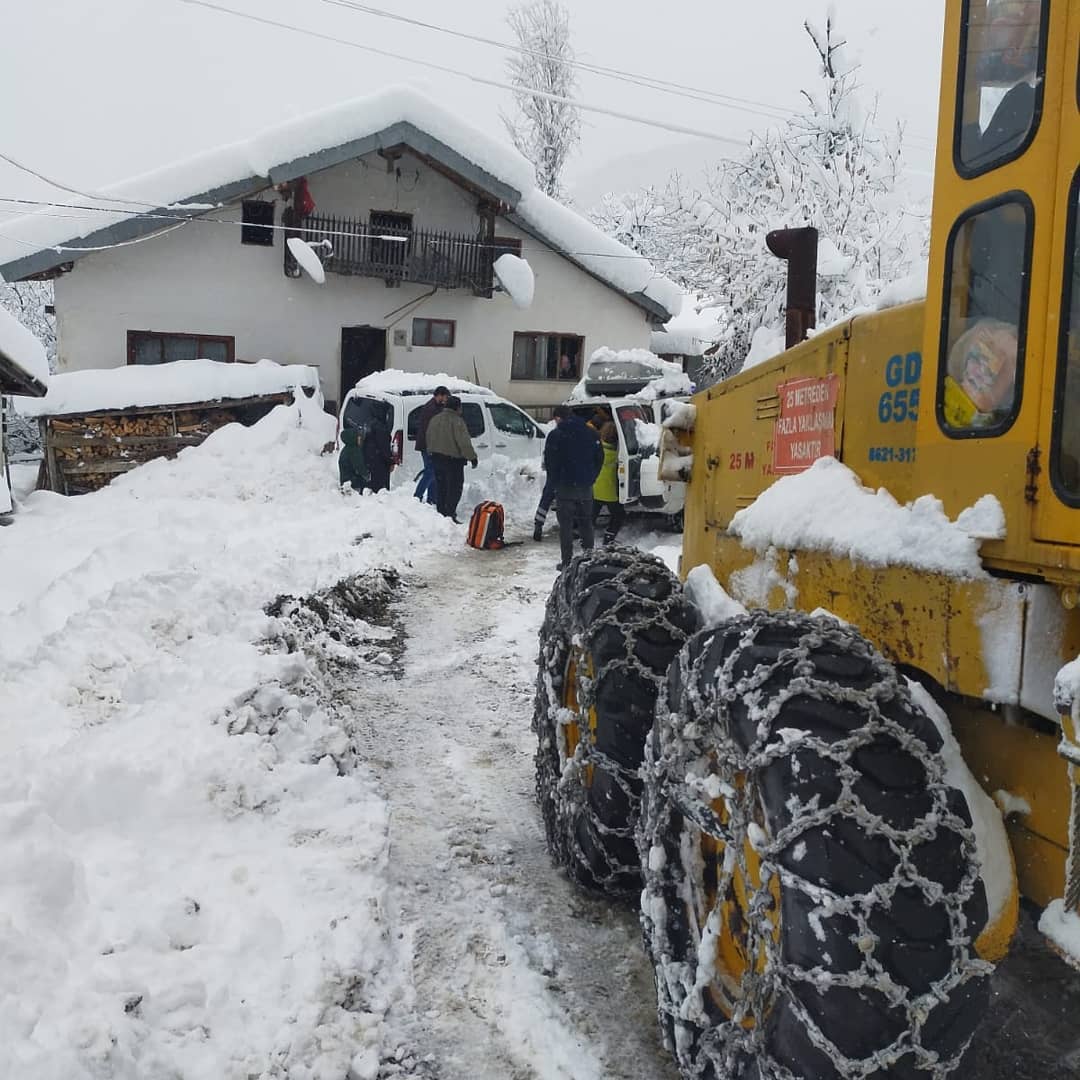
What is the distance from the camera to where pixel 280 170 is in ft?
61.3

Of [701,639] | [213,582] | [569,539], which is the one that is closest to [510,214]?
[569,539]

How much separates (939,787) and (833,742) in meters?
0.22

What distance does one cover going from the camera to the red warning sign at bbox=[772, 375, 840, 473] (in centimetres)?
275

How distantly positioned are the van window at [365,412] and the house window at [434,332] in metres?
8.08

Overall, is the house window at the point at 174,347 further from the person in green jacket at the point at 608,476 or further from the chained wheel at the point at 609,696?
the chained wheel at the point at 609,696

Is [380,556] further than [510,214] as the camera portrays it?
No

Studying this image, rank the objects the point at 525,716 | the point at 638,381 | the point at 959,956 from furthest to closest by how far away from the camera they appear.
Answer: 1. the point at 638,381
2. the point at 525,716
3. the point at 959,956

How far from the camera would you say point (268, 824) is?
12.1 ft

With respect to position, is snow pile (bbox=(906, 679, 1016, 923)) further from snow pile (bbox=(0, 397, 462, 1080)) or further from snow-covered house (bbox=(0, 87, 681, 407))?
snow-covered house (bbox=(0, 87, 681, 407))

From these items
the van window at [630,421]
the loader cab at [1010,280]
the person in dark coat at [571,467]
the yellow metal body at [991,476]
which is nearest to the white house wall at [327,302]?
the van window at [630,421]

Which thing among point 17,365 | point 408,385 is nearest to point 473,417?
point 408,385

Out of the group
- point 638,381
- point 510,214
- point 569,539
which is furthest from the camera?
point 510,214

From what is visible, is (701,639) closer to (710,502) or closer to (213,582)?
(710,502)

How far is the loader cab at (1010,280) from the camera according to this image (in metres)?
1.67
